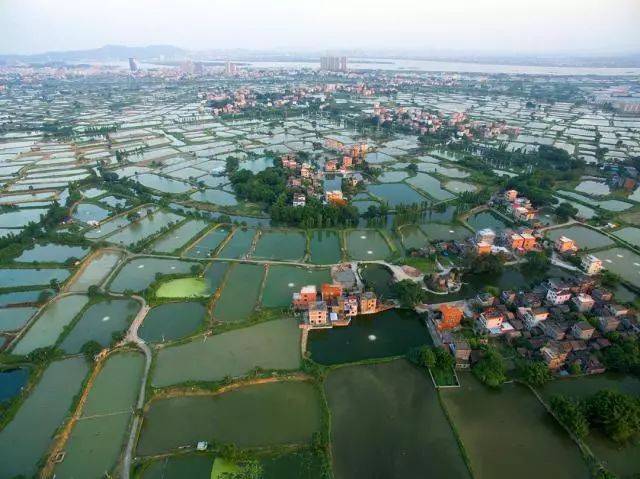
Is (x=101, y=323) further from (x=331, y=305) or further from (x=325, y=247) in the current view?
(x=325, y=247)

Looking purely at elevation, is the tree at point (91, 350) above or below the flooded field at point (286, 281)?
above

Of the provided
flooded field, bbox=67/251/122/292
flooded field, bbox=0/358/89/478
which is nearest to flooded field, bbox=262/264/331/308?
flooded field, bbox=0/358/89/478

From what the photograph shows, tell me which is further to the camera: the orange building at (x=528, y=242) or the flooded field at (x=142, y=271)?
the orange building at (x=528, y=242)

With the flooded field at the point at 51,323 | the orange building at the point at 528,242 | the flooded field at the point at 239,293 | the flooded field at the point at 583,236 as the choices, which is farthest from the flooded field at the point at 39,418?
Result: the flooded field at the point at 583,236

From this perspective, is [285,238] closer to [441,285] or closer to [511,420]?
[441,285]

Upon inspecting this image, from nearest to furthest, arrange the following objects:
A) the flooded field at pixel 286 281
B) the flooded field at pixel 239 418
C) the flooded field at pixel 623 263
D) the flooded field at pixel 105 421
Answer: the flooded field at pixel 105 421
the flooded field at pixel 239 418
the flooded field at pixel 286 281
the flooded field at pixel 623 263

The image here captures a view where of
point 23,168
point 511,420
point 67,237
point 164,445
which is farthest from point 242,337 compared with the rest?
point 23,168

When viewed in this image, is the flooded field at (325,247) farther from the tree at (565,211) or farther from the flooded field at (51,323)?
the tree at (565,211)
